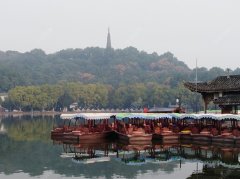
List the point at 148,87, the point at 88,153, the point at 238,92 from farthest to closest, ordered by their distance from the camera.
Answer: the point at 148,87 < the point at 238,92 < the point at 88,153

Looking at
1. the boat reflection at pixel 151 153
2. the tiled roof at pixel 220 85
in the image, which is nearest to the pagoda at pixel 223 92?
the tiled roof at pixel 220 85

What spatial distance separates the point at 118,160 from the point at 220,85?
1080 inches

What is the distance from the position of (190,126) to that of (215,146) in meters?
8.16

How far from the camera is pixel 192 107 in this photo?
154625mm

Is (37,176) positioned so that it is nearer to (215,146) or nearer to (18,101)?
(215,146)

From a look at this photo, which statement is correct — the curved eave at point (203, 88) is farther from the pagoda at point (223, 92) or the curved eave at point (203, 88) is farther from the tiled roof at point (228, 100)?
the tiled roof at point (228, 100)

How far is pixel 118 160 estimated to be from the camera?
36.1 meters

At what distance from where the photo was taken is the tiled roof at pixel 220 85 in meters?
57.7

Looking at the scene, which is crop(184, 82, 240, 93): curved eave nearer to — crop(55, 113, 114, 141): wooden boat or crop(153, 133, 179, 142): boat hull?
crop(153, 133, 179, 142): boat hull

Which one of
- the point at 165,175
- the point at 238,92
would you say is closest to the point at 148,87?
the point at 238,92

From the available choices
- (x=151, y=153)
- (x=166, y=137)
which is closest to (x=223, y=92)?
(x=166, y=137)

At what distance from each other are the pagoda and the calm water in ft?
40.2

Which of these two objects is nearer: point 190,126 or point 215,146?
point 215,146

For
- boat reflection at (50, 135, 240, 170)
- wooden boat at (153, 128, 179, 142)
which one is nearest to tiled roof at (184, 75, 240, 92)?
wooden boat at (153, 128, 179, 142)
